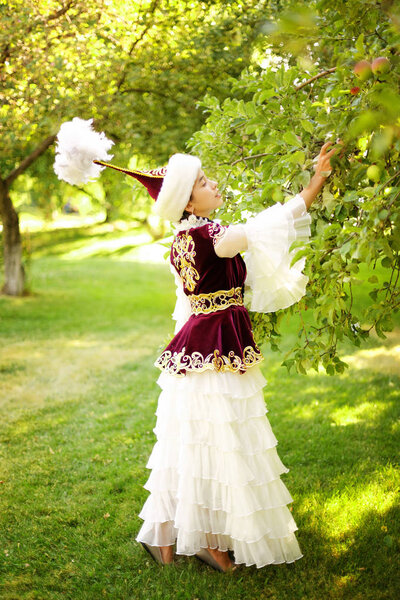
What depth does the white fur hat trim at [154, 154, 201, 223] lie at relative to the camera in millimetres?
2416

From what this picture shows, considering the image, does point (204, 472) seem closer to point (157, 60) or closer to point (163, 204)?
point (163, 204)

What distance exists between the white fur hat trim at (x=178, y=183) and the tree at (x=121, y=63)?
416cm

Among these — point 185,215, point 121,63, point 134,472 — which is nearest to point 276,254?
point 185,215

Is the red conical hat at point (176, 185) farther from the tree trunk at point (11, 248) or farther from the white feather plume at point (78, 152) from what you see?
the tree trunk at point (11, 248)

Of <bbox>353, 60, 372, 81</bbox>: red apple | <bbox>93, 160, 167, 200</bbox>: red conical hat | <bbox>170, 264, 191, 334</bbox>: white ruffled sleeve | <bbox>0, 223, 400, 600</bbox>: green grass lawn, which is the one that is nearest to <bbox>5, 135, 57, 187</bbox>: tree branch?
<bbox>0, 223, 400, 600</bbox>: green grass lawn

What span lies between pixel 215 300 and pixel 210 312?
0.06 meters

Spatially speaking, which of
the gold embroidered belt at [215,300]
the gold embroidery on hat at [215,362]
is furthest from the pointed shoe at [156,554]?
the gold embroidered belt at [215,300]

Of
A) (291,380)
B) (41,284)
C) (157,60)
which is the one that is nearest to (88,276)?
(41,284)

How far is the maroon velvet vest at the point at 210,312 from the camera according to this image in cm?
246

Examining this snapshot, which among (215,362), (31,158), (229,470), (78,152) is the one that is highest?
(31,158)

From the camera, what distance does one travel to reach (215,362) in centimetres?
247

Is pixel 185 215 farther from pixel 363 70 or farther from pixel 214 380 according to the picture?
pixel 363 70

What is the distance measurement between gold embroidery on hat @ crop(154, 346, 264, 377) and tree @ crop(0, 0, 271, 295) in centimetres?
464

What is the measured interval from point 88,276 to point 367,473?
1245 centimetres
